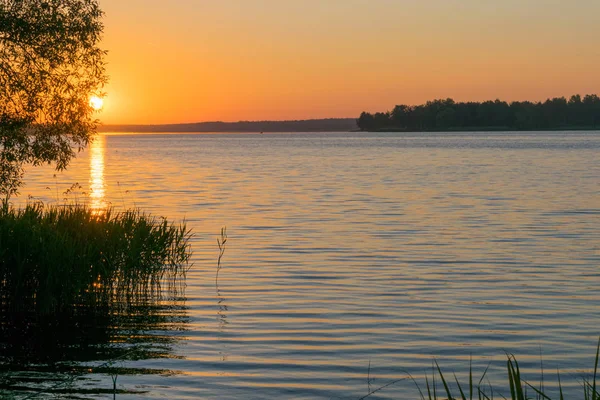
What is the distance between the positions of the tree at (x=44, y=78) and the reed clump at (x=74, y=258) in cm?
540

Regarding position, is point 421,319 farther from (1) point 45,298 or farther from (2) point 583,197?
(2) point 583,197

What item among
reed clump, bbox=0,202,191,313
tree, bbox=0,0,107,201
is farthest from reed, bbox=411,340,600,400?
tree, bbox=0,0,107,201

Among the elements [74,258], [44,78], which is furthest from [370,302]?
[44,78]

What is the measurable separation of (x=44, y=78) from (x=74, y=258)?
9250 mm

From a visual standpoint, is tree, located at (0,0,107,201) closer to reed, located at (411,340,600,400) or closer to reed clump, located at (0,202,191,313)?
reed clump, located at (0,202,191,313)

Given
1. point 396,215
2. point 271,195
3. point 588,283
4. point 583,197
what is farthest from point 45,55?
point 583,197

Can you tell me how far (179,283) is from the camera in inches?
870

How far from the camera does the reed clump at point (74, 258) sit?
17.8 m

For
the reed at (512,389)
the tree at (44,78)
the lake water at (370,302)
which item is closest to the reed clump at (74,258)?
the lake water at (370,302)

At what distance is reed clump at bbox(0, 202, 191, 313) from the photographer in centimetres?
1775

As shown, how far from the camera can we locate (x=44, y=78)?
25281 millimetres

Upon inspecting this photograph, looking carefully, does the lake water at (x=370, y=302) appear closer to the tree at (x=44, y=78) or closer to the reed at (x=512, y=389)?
the reed at (x=512, y=389)

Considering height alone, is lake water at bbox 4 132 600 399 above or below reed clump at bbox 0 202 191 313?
below

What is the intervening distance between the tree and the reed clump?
5401 mm
